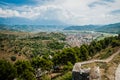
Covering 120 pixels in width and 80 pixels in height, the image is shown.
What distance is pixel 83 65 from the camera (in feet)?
81.4

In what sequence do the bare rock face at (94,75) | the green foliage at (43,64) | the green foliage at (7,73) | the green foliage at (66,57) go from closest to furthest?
the bare rock face at (94,75) < the green foliage at (7,73) < the green foliage at (43,64) < the green foliage at (66,57)

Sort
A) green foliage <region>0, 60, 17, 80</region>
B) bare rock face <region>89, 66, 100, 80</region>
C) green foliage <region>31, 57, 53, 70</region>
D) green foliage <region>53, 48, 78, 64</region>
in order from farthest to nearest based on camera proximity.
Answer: green foliage <region>53, 48, 78, 64</region> → green foliage <region>31, 57, 53, 70</region> → green foliage <region>0, 60, 17, 80</region> → bare rock face <region>89, 66, 100, 80</region>

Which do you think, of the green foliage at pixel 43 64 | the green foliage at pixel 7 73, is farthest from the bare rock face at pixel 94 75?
the green foliage at pixel 43 64

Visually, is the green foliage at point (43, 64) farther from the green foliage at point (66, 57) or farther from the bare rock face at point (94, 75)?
the bare rock face at point (94, 75)

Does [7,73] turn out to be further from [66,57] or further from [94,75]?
[94,75]

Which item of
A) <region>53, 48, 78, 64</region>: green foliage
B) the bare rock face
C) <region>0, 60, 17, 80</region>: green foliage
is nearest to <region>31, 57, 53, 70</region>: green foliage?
<region>53, 48, 78, 64</region>: green foliage

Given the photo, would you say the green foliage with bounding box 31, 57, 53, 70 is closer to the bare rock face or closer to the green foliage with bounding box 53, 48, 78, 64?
the green foliage with bounding box 53, 48, 78, 64

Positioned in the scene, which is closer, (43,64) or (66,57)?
(43,64)

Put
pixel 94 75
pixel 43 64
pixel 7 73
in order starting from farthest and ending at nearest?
pixel 43 64 → pixel 7 73 → pixel 94 75

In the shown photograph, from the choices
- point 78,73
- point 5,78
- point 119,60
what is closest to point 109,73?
point 78,73

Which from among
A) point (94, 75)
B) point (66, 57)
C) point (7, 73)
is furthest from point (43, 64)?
point (94, 75)

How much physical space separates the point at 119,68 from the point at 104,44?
5707cm

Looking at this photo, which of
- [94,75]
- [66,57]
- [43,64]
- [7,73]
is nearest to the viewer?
[94,75]

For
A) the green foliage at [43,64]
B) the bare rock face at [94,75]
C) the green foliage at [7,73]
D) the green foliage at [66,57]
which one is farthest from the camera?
the green foliage at [66,57]
